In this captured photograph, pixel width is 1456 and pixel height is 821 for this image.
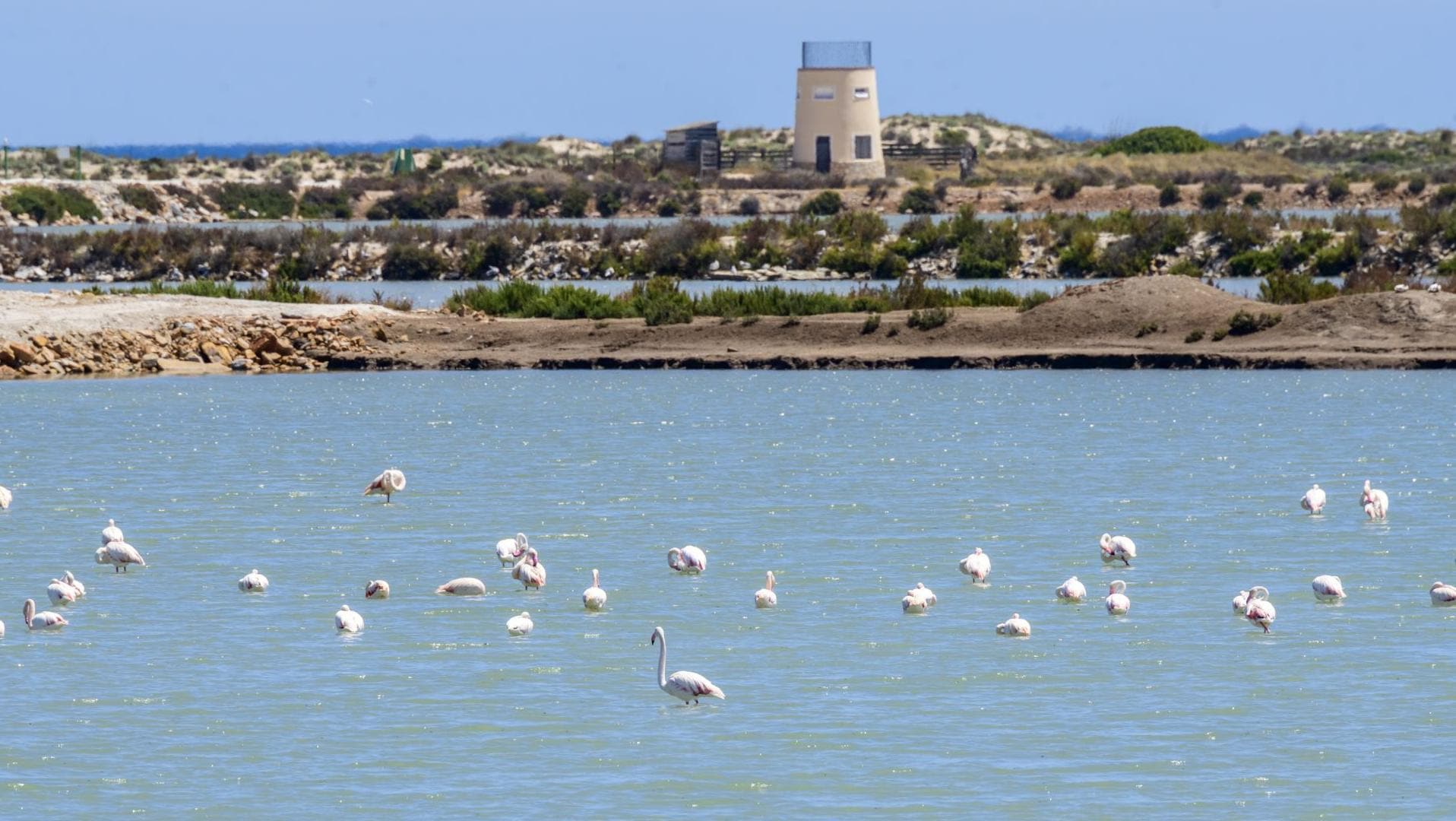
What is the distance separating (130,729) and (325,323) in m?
27.9

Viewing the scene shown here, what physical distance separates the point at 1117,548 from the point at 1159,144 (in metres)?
103

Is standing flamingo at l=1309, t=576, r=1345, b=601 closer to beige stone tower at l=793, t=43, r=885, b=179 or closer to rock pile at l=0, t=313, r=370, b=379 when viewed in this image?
rock pile at l=0, t=313, r=370, b=379

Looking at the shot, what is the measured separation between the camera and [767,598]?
1590 centimetres

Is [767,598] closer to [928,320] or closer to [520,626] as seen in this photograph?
[520,626]

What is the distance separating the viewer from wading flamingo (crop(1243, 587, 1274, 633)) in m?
14.7

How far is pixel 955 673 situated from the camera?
45.2ft

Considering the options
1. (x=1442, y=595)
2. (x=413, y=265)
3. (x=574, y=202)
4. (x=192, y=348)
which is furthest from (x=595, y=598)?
(x=574, y=202)

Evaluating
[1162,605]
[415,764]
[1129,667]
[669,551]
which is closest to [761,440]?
[669,551]

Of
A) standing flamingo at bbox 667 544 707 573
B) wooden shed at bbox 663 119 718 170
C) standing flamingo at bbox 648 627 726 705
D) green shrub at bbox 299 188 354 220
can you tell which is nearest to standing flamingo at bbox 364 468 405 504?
standing flamingo at bbox 667 544 707 573

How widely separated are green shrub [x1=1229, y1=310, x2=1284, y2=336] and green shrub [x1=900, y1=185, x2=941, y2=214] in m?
46.8

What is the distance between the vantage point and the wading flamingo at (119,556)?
17828mm

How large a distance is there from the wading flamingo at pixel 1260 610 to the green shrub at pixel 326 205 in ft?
244

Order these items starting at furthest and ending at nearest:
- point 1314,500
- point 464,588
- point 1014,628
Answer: point 1314,500 → point 464,588 → point 1014,628

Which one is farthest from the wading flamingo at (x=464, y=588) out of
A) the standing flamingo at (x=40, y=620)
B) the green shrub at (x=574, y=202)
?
the green shrub at (x=574, y=202)
